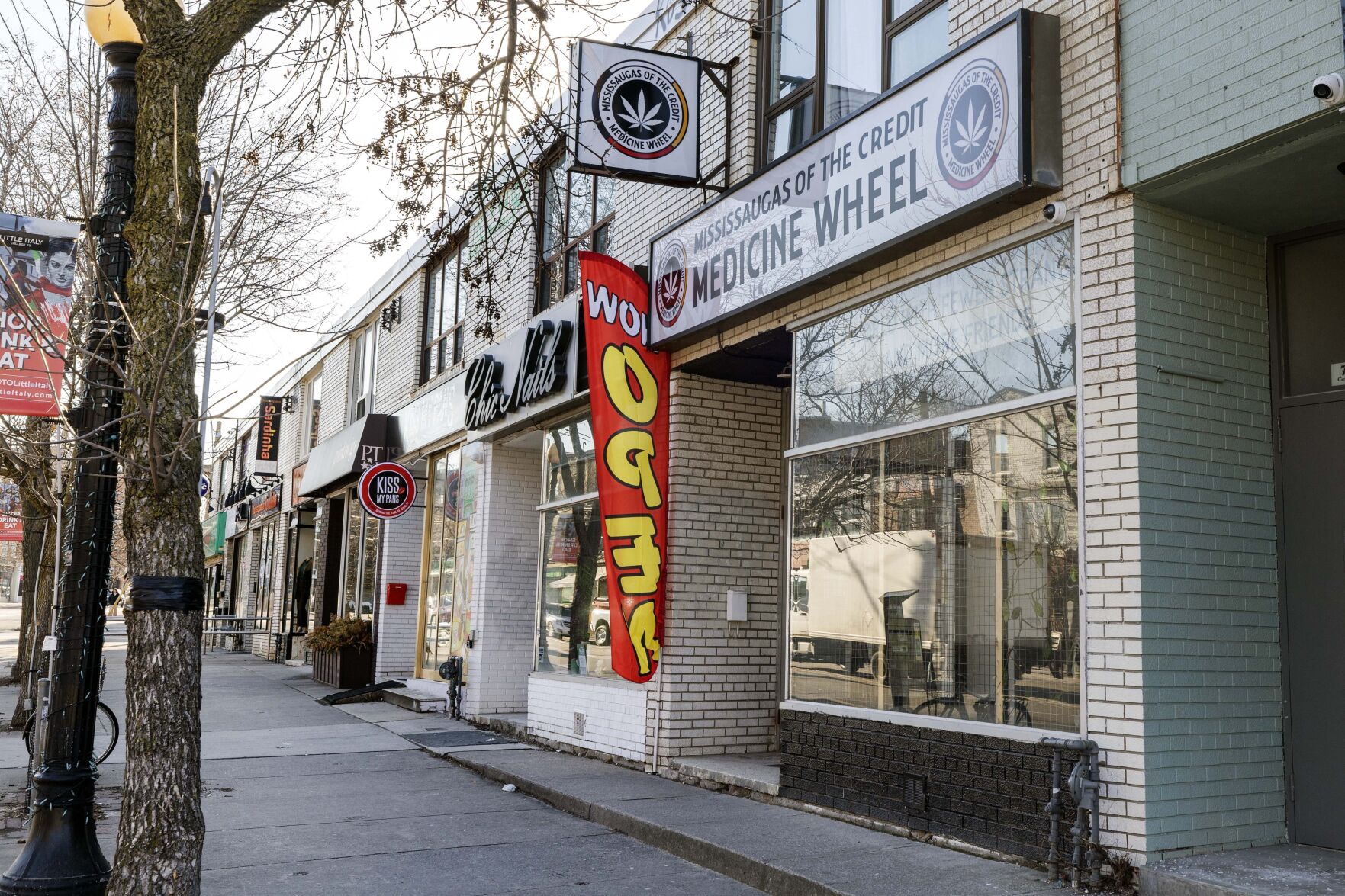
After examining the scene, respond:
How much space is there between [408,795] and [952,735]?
4620mm

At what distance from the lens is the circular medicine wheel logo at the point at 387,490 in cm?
1501

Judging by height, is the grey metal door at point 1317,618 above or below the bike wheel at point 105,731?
above

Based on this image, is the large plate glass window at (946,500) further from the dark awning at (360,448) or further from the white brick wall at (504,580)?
the dark awning at (360,448)

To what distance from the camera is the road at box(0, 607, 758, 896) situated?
247 inches

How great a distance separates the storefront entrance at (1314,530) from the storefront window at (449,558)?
31.8 feet

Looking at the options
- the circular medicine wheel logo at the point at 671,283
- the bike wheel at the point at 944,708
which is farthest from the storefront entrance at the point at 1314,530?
the circular medicine wheel logo at the point at 671,283

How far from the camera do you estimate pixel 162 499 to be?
4.55 metres

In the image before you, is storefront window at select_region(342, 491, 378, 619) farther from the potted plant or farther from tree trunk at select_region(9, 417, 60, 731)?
tree trunk at select_region(9, 417, 60, 731)

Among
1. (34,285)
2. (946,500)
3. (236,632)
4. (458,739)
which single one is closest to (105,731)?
(458,739)

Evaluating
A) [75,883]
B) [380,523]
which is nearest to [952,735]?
[75,883]

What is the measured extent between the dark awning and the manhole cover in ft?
17.7

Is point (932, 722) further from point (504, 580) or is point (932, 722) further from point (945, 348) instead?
point (504, 580)

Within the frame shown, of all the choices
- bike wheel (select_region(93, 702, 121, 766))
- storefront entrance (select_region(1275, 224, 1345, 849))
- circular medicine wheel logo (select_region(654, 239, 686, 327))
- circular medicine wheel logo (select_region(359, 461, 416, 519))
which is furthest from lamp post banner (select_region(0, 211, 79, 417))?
storefront entrance (select_region(1275, 224, 1345, 849))

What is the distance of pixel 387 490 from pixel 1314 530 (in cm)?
1182
